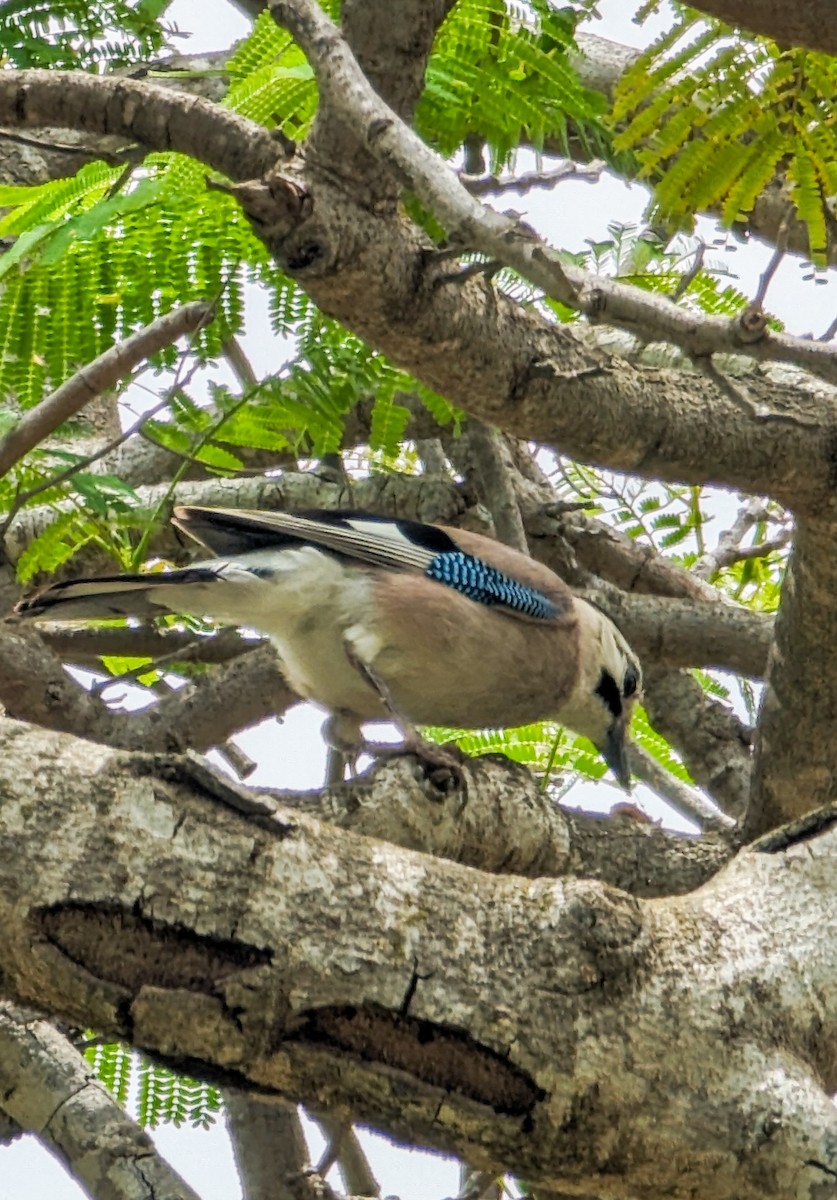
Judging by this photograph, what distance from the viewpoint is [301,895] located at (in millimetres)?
2645

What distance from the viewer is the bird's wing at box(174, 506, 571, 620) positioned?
5.00m

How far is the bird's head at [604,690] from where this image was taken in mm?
5379

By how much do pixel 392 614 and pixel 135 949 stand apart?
251 cm

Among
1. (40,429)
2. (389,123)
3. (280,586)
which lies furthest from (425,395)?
(389,123)

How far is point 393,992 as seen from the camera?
258 cm

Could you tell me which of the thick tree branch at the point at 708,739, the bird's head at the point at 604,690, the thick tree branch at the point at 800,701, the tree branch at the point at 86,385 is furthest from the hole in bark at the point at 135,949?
the thick tree branch at the point at 708,739

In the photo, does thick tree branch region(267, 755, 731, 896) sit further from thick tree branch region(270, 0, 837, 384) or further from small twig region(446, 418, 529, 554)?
thick tree branch region(270, 0, 837, 384)

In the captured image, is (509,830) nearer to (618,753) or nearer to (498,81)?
(618,753)

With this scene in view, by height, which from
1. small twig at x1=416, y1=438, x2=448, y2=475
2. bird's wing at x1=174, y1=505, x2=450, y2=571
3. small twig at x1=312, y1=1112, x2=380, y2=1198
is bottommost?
small twig at x1=312, y1=1112, x2=380, y2=1198

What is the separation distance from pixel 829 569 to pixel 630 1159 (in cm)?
209

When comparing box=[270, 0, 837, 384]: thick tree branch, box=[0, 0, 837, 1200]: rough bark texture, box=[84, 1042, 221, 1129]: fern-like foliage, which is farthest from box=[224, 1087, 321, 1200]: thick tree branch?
box=[270, 0, 837, 384]: thick tree branch

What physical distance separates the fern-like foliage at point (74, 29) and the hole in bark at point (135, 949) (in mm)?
3387

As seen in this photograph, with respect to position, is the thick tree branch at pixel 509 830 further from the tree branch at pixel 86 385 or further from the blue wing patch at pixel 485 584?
the tree branch at pixel 86 385

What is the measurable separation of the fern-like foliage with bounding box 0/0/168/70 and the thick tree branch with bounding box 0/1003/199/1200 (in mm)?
3048
